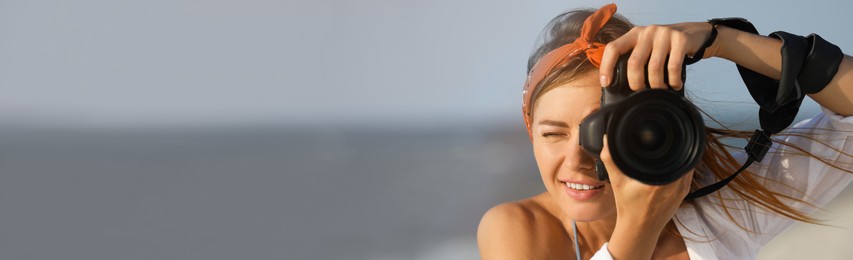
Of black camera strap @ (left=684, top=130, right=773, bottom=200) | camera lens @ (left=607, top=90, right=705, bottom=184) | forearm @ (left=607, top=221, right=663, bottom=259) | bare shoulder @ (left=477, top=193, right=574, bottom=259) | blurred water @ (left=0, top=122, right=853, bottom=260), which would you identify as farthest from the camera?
blurred water @ (left=0, top=122, right=853, bottom=260)

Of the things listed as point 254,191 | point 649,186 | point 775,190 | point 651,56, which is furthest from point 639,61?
point 254,191

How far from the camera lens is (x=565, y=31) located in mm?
1192

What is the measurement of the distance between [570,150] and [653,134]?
0.19 meters

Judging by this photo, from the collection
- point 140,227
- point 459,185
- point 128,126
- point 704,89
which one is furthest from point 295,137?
point 704,89

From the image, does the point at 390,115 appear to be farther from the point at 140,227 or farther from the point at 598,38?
the point at 598,38

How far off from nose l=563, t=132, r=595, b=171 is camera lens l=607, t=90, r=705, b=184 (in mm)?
174

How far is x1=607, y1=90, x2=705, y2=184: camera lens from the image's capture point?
0.85 metres

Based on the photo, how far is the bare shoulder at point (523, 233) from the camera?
3.89 ft

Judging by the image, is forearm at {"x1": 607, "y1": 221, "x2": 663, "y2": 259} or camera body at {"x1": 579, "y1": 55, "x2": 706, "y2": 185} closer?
camera body at {"x1": 579, "y1": 55, "x2": 706, "y2": 185}

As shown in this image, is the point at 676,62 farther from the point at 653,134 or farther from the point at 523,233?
the point at 523,233

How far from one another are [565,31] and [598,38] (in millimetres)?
77

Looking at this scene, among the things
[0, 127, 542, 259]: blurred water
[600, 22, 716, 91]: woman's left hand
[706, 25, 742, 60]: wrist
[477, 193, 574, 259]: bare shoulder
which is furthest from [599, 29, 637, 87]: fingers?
[0, 127, 542, 259]: blurred water

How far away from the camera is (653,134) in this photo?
2.81 ft

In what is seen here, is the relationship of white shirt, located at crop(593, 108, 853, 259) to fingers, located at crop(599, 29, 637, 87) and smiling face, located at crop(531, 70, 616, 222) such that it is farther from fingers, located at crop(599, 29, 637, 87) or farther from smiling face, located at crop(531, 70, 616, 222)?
fingers, located at crop(599, 29, 637, 87)
